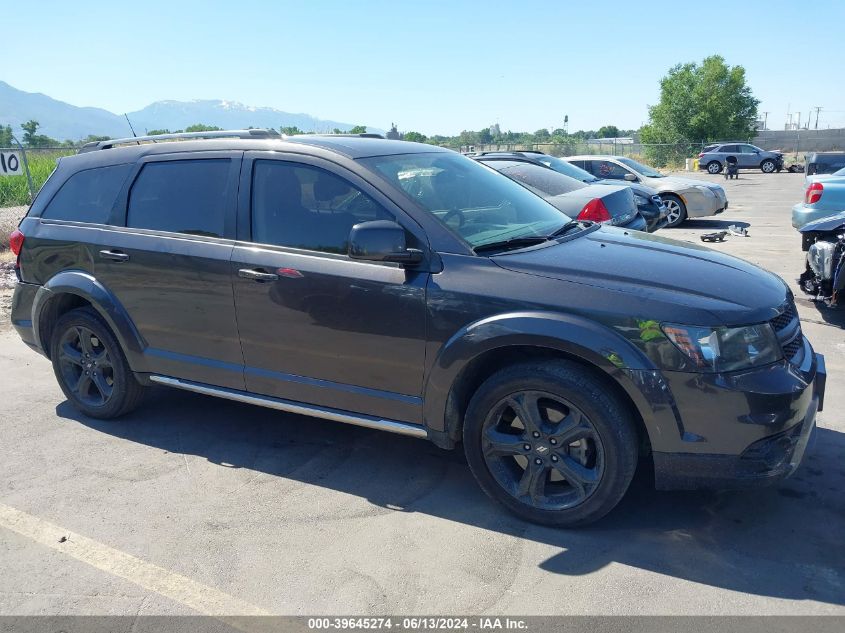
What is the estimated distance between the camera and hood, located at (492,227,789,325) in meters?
3.03

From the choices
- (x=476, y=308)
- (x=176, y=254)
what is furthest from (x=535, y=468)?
(x=176, y=254)

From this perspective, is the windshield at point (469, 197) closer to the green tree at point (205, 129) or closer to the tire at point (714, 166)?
the green tree at point (205, 129)

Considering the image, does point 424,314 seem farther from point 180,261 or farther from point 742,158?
point 742,158

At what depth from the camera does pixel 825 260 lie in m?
6.36

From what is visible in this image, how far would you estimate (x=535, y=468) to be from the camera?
333cm

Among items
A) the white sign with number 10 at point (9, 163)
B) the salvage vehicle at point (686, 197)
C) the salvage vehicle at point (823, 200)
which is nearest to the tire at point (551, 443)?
the salvage vehicle at point (823, 200)

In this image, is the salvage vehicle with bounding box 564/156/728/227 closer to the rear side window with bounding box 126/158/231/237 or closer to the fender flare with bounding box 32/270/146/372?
the rear side window with bounding box 126/158/231/237

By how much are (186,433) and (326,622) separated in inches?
90.8

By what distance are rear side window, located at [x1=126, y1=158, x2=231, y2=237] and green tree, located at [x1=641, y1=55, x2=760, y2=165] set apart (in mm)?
52040

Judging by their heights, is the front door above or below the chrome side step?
above

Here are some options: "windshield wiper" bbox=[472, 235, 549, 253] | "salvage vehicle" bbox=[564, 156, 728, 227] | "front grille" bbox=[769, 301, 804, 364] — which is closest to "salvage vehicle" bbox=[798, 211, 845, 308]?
"front grille" bbox=[769, 301, 804, 364]

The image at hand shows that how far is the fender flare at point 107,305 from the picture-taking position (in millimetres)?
4445

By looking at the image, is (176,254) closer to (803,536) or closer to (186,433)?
(186,433)

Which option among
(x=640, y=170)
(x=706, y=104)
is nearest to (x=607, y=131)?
(x=706, y=104)
